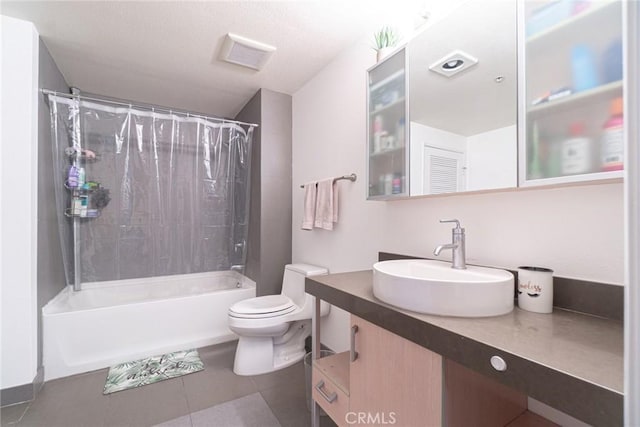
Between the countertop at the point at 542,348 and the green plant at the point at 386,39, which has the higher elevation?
the green plant at the point at 386,39

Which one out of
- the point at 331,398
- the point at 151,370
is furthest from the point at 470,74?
the point at 151,370

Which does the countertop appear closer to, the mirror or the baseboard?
the mirror

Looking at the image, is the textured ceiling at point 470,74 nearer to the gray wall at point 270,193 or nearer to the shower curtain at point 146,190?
the gray wall at point 270,193

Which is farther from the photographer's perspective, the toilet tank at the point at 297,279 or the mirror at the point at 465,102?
the toilet tank at the point at 297,279

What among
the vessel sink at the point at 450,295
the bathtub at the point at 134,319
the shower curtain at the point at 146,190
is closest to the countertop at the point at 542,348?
the vessel sink at the point at 450,295

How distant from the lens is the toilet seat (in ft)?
6.09

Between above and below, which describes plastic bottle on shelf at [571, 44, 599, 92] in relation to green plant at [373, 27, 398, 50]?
below

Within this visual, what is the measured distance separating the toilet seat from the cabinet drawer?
2.19ft

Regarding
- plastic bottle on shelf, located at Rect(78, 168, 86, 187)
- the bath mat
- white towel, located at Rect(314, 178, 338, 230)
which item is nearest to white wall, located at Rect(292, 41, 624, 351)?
white towel, located at Rect(314, 178, 338, 230)

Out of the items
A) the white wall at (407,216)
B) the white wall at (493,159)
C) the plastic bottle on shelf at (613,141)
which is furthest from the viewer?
the white wall at (493,159)

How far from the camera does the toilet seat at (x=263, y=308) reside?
1.86 meters

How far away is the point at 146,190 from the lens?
7.72ft

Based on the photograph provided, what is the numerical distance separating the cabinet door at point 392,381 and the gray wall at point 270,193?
5.32 feet

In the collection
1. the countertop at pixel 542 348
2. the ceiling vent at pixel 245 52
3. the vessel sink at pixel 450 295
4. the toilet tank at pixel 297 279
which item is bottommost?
the toilet tank at pixel 297 279
